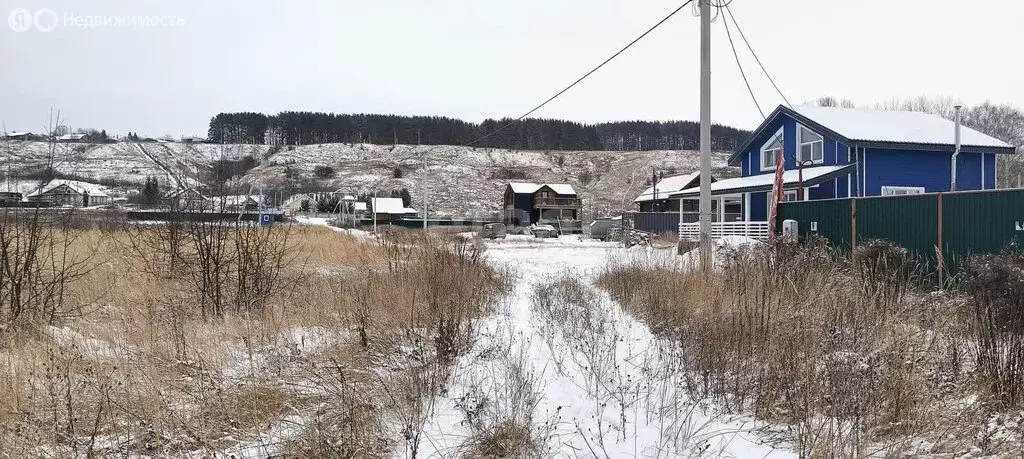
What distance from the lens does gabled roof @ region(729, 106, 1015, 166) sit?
803 inches

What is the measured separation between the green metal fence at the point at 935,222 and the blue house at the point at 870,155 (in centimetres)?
994

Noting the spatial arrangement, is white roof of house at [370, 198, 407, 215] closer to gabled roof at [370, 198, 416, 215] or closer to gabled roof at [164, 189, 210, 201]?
gabled roof at [370, 198, 416, 215]

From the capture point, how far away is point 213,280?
6.47 metres

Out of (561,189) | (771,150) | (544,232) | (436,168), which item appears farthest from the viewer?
(436,168)

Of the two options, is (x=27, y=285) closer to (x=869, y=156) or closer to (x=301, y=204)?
(x=869, y=156)

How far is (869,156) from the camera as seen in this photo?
66.9 feet

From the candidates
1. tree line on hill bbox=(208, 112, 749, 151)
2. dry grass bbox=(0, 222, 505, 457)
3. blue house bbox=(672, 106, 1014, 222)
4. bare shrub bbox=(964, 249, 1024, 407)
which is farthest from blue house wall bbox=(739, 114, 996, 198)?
tree line on hill bbox=(208, 112, 749, 151)

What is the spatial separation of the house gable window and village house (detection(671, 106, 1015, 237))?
0.23m

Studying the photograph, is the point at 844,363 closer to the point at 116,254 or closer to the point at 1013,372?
the point at 1013,372

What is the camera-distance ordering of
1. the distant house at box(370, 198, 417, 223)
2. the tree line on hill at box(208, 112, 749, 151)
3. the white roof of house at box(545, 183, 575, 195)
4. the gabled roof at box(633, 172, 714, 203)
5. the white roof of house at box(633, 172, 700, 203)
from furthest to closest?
the tree line on hill at box(208, 112, 749, 151)
the distant house at box(370, 198, 417, 223)
the white roof of house at box(545, 183, 575, 195)
the white roof of house at box(633, 172, 700, 203)
the gabled roof at box(633, 172, 714, 203)

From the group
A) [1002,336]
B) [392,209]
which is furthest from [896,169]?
[392,209]

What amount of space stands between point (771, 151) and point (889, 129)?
4485 millimetres

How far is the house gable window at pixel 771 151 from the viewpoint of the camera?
23.9m

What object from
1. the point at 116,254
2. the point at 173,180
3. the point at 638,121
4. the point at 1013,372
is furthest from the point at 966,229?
the point at 638,121
